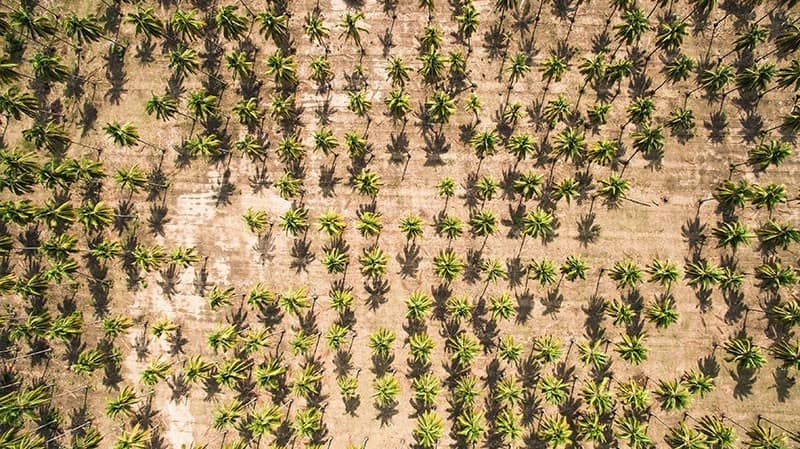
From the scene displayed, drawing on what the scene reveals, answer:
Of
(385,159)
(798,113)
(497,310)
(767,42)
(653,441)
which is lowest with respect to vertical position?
(653,441)

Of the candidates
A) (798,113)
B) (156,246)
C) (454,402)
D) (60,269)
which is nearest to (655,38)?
(798,113)

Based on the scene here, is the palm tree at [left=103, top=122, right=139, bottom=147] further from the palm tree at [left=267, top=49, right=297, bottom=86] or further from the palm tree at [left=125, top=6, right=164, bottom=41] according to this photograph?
the palm tree at [left=267, top=49, right=297, bottom=86]

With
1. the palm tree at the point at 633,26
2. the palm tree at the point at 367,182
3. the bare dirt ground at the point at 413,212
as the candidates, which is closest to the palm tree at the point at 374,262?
the bare dirt ground at the point at 413,212

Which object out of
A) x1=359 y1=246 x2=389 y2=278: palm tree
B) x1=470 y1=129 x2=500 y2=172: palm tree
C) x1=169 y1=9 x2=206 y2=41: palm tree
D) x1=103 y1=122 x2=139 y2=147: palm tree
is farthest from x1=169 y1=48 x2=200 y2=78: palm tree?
x1=470 y1=129 x2=500 y2=172: palm tree

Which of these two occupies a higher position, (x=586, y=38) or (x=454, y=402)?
(x=586, y=38)

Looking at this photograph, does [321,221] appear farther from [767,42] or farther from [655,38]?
[767,42]

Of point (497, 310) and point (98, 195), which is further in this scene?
point (98, 195)
